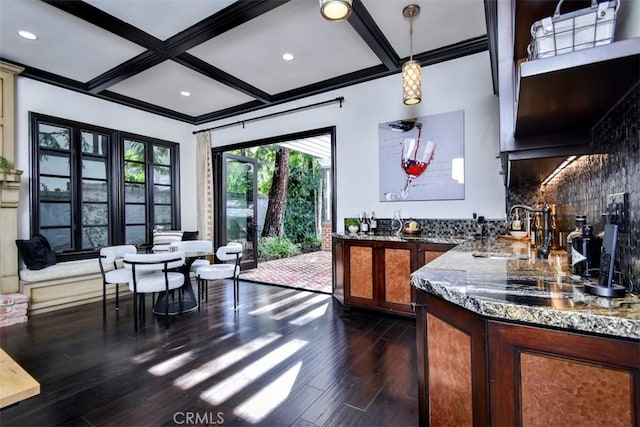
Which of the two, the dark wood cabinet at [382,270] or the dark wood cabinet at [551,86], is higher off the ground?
the dark wood cabinet at [551,86]

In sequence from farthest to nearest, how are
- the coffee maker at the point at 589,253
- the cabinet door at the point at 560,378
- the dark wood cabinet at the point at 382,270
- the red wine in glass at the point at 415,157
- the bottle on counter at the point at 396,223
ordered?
the bottle on counter at the point at 396,223, the red wine in glass at the point at 415,157, the dark wood cabinet at the point at 382,270, the coffee maker at the point at 589,253, the cabinet door at the point at 560,378

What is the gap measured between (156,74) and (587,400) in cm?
484

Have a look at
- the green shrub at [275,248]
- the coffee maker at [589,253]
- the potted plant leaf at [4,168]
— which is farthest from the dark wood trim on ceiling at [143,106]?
the coffee maker at [589,253]

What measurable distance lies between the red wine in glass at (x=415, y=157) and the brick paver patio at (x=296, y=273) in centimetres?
201

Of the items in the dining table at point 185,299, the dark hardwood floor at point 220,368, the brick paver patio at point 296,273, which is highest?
the dining table at point 185,299

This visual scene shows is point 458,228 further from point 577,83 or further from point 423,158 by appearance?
point 577,83

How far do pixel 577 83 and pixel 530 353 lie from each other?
83 centimetres

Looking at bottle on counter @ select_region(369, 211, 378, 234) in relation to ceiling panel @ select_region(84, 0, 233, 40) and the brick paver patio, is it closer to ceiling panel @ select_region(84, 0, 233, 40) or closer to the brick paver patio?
the brick paver patio

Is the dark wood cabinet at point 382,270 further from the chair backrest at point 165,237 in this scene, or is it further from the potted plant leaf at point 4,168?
the potted plant leaf at point 4,168

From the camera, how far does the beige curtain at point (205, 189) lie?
5543 millimetres

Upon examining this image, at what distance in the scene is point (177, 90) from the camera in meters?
4.45

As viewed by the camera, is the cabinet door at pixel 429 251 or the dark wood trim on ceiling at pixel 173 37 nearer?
the dark wood trim on ceiling at pixel 173 37

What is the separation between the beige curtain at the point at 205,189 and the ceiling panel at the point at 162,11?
2729mm

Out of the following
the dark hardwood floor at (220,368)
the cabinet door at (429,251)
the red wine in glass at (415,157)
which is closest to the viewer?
the dark hardwood floor at (220,368)
